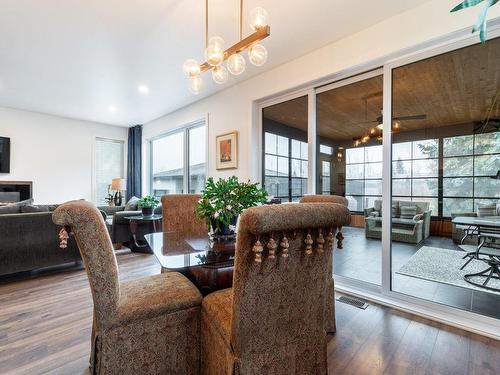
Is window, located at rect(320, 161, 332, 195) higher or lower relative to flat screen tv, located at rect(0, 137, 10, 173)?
lower

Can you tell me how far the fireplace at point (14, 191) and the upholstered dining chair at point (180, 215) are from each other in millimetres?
4429

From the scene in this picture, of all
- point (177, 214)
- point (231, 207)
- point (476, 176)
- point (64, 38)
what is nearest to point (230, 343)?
point (231, 207)

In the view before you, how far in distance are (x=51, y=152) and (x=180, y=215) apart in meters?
4.82

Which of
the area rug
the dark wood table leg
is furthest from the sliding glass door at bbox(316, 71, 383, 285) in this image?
the dark wood table leg

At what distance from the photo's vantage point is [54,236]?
10.5 ft

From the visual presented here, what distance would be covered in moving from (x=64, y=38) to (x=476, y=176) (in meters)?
4.16

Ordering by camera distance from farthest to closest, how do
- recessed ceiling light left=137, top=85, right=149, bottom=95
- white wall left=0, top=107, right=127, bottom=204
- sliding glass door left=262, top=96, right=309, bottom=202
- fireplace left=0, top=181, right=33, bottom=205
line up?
white wall left=0, top=107, right=127, bottom=204
fireplace left=0, top=181, right=33, bottom=205
recessed ceiling light left=137, top=85, right=149, bottom=95
sliding glass door left=262, top=96, right=309, bottom=202

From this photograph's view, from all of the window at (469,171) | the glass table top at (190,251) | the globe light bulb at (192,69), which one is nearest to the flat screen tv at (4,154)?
the glass table top at (190,251)

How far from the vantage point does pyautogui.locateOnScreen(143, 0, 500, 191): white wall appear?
2.18 meters

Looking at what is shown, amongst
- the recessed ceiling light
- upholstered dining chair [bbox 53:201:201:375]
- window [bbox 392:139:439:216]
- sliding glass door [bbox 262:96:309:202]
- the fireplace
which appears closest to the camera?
upholstered dining chair [bbox 53:201:201:375]

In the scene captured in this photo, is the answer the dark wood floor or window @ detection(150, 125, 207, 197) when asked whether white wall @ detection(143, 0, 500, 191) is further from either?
the dark wood floor

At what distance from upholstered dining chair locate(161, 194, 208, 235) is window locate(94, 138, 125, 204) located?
4.72 metres

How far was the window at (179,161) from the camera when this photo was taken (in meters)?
5.05

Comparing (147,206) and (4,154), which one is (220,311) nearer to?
(147,206)
